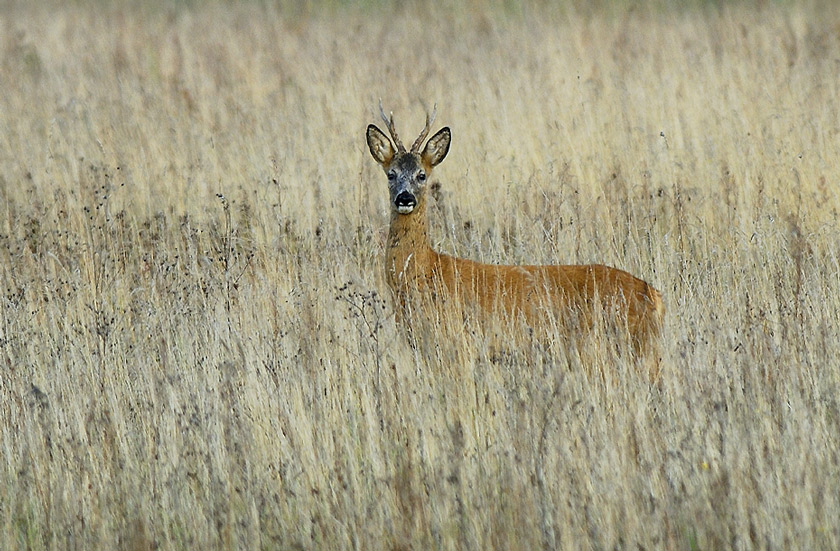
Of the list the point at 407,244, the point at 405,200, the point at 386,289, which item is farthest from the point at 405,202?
the point at 386,289

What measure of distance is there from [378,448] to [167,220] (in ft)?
12.6

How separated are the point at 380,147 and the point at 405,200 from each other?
0.61 m

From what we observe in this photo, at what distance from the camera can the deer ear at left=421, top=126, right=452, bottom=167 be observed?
657 centimetres

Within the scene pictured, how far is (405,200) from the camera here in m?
6.15

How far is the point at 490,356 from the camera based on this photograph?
16.4ft

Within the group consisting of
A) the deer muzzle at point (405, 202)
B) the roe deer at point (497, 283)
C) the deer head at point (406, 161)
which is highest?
the deer head at point (406, 161)

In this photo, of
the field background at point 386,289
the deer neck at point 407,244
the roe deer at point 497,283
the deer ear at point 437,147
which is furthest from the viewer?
the deer ear at point 437,147

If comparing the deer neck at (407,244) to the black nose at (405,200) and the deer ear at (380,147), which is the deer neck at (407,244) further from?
the deer ear at (380,147)

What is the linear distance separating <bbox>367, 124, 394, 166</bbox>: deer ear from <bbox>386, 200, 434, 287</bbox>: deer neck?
411 mm

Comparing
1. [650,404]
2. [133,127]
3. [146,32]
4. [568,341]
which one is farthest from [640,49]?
[650,404]

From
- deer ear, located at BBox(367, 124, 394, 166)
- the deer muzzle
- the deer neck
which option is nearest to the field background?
the deer neck

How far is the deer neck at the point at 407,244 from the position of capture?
20.0 feet

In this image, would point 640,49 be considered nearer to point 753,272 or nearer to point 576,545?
point 753,272

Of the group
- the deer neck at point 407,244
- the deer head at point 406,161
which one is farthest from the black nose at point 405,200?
the deer neck at point 407,244
